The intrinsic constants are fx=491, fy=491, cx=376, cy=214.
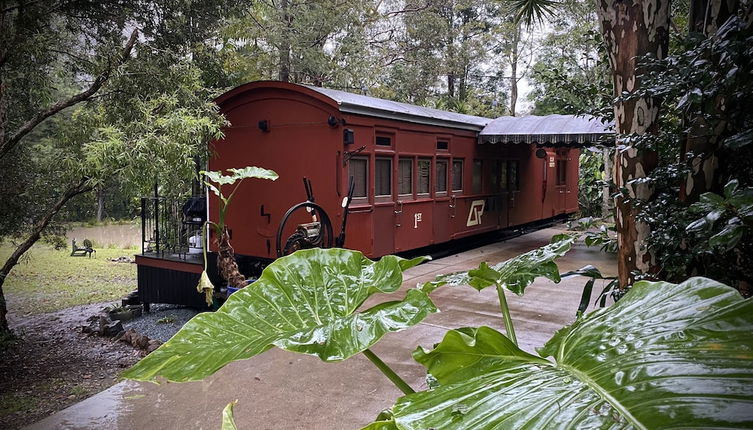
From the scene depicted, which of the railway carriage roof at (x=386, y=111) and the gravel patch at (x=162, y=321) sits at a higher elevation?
the railway carriage roof at (x=386, y=111)

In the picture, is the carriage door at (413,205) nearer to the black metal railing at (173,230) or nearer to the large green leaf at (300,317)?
the black metal railing at (173,230)

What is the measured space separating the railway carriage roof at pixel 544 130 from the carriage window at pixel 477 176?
18.3 inches

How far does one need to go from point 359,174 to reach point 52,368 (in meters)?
4.07

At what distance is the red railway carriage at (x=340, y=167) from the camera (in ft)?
20.4

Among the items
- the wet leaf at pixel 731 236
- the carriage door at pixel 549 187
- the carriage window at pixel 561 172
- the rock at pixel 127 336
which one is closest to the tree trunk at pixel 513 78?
the carriage window at pixel 561 172

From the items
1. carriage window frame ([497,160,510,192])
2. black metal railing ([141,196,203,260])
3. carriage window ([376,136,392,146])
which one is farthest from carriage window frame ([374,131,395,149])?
carriage window frame ([497,160,510,192])

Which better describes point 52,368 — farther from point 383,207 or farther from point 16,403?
point 383,207

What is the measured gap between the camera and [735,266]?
68.5 inches

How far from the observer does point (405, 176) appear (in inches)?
299

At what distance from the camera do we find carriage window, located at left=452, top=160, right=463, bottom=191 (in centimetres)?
887

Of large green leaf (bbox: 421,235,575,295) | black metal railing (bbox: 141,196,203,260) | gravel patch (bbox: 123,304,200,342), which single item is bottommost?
gravel patch (bbox: 123,304,200,342)

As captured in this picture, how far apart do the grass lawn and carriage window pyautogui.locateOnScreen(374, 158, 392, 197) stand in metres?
4.40

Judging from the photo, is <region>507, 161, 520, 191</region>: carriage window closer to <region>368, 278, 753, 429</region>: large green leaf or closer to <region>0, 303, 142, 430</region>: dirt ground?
<region>0, 303, 142, 430</region>: dirt ground

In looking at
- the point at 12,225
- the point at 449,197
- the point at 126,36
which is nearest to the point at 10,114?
the point at 12,225
